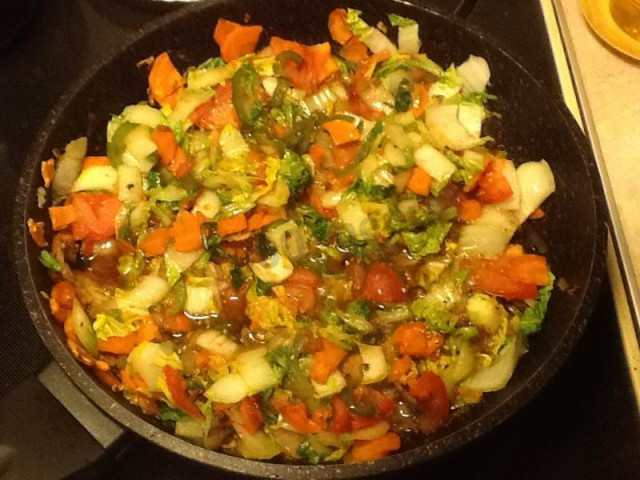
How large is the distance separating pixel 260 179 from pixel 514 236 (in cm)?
52

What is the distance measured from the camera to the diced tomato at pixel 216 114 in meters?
1.50

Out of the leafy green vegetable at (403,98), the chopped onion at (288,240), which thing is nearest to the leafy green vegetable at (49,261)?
the chopped onion at (288,240)

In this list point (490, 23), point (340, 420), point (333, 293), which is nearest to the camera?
point (340, 420)

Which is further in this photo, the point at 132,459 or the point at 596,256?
the point at 132,459

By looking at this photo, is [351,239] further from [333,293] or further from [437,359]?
[437,359]

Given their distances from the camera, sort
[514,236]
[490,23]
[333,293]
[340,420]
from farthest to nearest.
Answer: [490,23]
[514,236]
[333,293]
[340,420]

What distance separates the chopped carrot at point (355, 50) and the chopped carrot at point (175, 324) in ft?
2.19

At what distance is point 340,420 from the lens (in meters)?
1.22

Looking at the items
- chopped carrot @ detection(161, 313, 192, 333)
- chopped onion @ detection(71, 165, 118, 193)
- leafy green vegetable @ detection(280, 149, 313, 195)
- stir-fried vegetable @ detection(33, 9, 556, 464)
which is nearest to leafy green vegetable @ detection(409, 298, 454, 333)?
stir-fried vegetable @ detection(33, 9, 556, 464)

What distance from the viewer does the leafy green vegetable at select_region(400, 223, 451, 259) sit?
1375 millimetres

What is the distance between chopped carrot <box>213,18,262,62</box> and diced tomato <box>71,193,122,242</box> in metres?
0.40

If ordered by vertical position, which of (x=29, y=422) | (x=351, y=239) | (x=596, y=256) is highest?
(x=596, y=256)

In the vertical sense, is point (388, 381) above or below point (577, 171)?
below

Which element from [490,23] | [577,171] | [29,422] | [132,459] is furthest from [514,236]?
[29,422]
